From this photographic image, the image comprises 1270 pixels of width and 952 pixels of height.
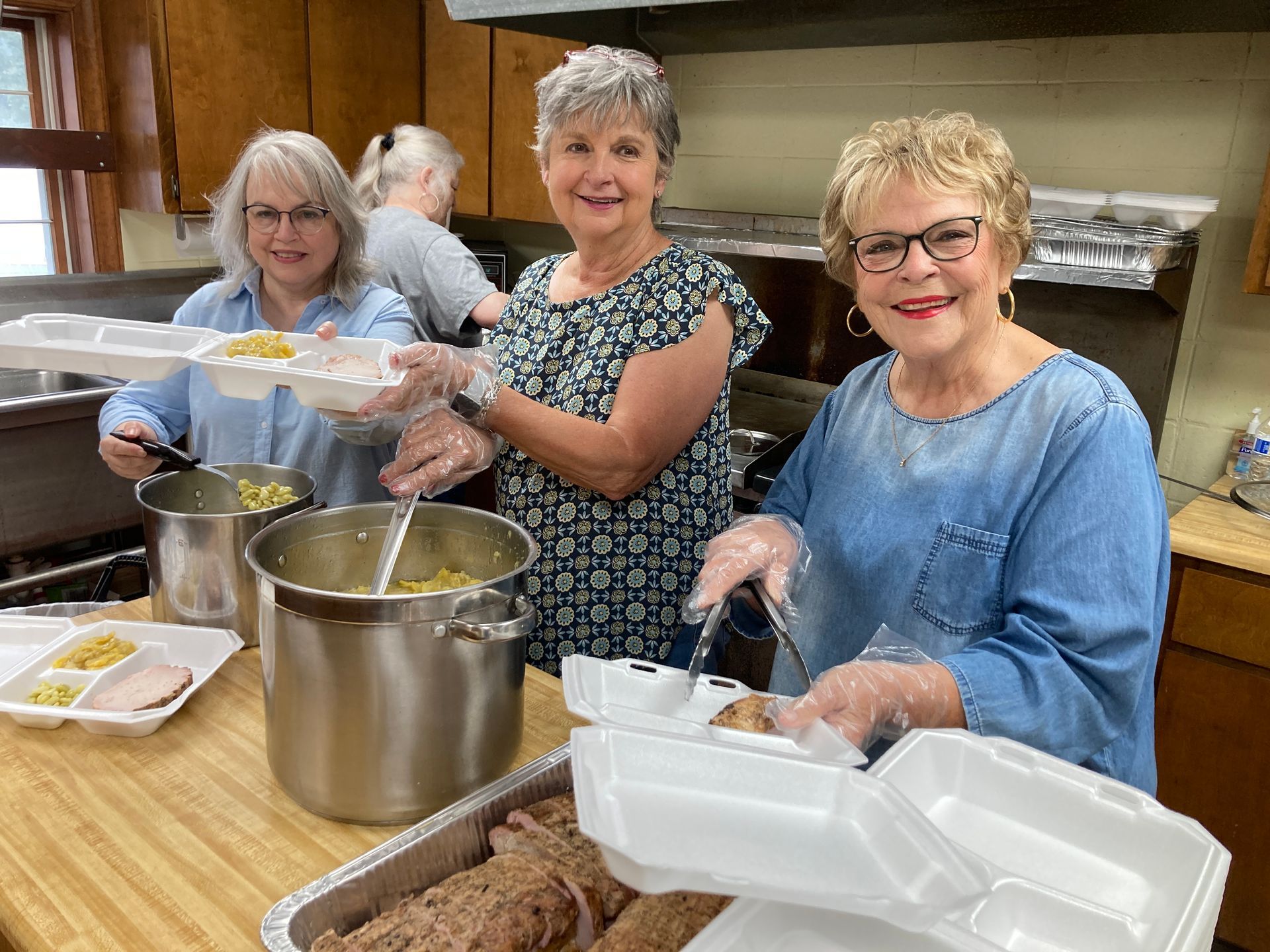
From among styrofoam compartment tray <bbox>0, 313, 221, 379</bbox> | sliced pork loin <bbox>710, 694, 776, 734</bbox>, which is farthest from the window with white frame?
sliced pork loin <bbox>710, 694, 776, 734</bbox>

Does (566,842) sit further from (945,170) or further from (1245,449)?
(1245,449)

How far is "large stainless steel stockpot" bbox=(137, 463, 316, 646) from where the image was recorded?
4.63 feet

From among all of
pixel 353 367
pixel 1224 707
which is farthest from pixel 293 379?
pixel 1224 707

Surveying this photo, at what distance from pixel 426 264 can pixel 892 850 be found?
2.45 m

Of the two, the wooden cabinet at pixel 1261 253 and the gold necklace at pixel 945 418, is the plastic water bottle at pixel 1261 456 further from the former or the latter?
the gold necklace at pixel 945 418

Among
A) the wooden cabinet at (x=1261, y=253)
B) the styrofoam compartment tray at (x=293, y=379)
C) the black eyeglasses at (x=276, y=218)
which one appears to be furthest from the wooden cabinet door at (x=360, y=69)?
the wooden cabinet at (x=1261, y=253)

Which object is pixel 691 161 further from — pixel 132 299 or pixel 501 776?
pixel 501 776

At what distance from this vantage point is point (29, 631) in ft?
4.81

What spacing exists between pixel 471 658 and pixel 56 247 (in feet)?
11.7

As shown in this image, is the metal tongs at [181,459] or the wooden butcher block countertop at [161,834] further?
the metal tongs at [181,459]

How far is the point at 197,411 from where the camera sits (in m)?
1.94

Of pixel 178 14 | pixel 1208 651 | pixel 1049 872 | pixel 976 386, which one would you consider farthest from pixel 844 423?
pixel 178 14

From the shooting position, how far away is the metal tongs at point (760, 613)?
3.46 ft

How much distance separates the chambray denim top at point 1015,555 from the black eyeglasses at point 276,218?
3.98 feet
